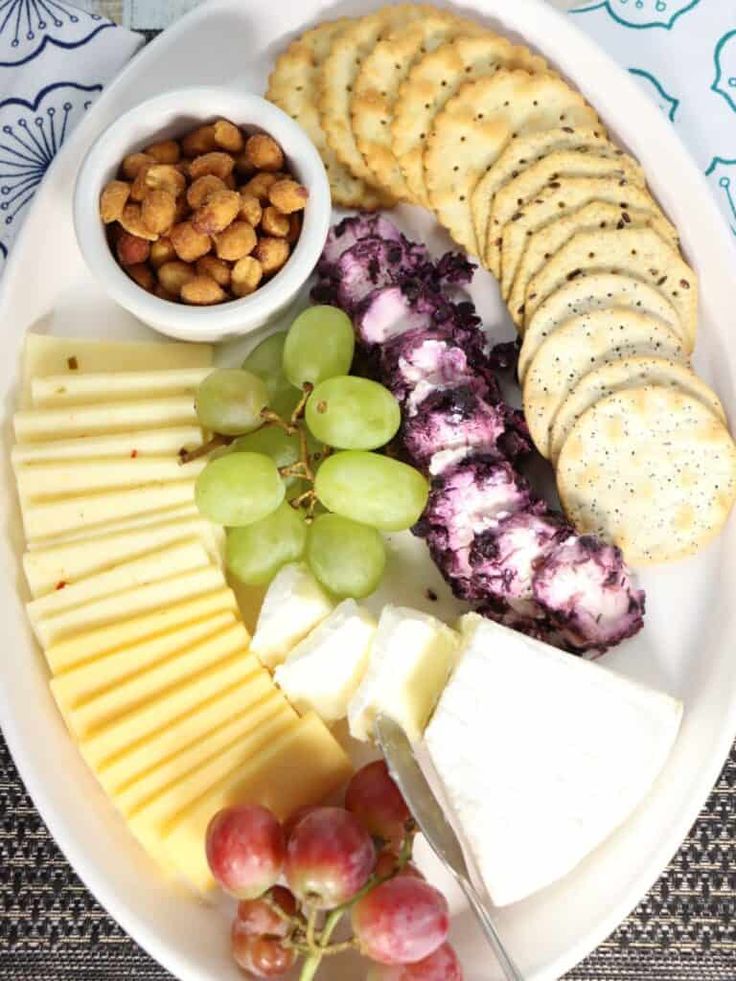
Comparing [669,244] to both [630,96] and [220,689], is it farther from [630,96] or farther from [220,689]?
[220,689]

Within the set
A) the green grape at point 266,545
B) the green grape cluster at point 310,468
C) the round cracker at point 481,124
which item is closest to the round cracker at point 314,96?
the round cracker at point 481,124

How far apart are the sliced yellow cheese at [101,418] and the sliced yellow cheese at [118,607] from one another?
18cm

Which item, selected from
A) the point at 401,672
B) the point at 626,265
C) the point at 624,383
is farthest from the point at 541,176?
the point at 401,672

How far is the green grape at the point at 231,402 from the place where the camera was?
50.3 inches

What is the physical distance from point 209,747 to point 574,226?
2.34 feet

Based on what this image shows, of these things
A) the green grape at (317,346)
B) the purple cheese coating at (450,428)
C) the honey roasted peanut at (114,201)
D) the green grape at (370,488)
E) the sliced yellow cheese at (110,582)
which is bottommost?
Result: the sliced yellow cheese at (110,582)

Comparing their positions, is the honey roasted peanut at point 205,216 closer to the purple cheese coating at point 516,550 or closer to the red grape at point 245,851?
the purple cheese coating at point 516,550

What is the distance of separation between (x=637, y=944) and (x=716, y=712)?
332 millimetres

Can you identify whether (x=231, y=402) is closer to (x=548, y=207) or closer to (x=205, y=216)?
(x=205, y=216)

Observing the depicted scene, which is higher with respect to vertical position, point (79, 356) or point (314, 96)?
point (314, 96)

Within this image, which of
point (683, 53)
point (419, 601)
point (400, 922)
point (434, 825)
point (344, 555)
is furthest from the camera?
point (683, 53)

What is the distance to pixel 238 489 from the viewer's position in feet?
4.07

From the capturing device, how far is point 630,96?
55.4 inches

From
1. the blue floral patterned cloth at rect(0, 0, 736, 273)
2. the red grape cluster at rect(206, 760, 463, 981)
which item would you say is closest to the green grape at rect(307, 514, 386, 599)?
the red grape cluster at rect(206, 760, 463, 981)
